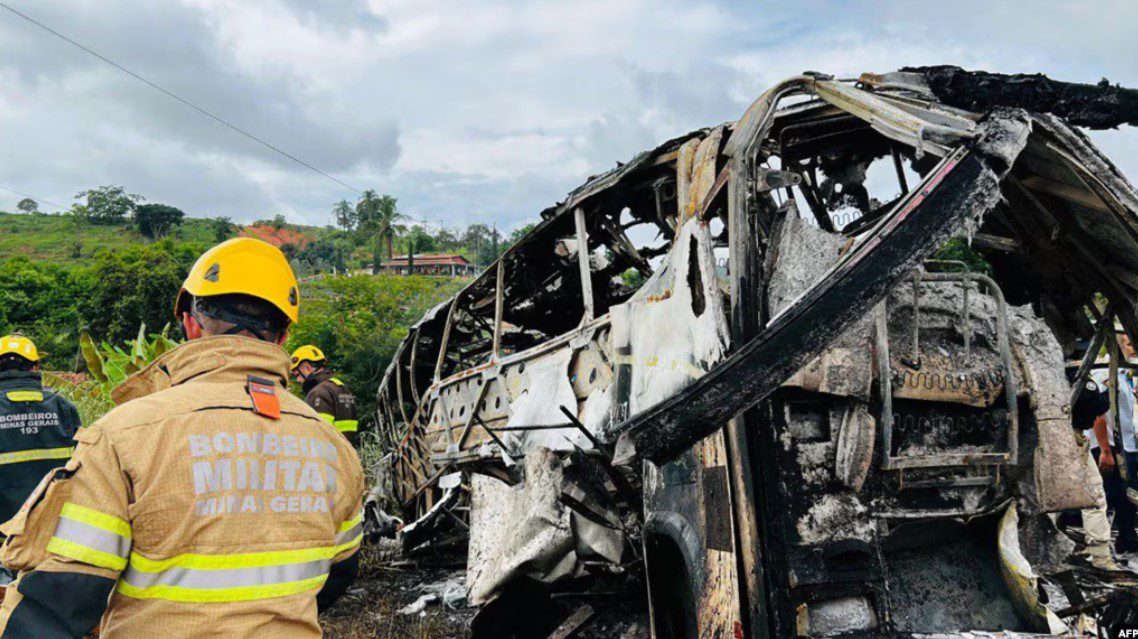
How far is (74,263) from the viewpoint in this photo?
63.9 meters

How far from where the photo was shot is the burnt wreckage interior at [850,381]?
7.75 ft

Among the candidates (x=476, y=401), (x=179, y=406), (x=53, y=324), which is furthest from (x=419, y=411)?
(x=53, y=324)

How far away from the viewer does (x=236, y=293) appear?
1760 millimetres

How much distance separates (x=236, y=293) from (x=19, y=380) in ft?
13.1

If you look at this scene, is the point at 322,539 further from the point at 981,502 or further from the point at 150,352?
the point at 150,352

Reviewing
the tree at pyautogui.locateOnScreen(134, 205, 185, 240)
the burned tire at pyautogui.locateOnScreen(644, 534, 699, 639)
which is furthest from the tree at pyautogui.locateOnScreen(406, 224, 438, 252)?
the burned tire at pyautogui.locateOnScreen(644, 534, 699, 639)

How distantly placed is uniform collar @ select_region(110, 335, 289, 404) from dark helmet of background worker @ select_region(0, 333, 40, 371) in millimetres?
3990

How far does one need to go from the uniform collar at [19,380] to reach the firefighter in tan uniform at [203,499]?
3.72m

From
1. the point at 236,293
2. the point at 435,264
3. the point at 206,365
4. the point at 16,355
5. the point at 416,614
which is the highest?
the point at 435,264

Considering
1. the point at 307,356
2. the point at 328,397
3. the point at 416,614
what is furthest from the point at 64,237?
the point at 416,614

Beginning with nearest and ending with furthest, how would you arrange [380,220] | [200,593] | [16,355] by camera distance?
[200,593] < [16,355] < [380,220]

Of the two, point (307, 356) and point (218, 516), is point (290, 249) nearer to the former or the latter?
point (307, 356)

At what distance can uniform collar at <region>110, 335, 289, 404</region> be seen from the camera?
5.44 feet

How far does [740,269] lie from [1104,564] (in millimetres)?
4063
